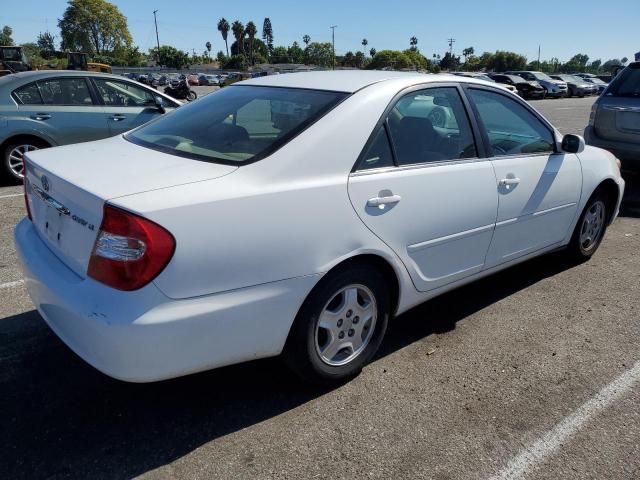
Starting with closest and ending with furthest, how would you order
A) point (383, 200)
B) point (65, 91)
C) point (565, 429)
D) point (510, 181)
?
1. point (565, 429)
2. point (383, 200)
3. point (510, 181)
4. point (65, 91)

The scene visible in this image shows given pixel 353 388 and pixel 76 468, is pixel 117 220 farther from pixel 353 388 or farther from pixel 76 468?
pixel 353 388

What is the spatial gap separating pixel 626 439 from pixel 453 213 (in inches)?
55.5

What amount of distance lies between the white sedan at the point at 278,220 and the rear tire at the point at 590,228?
0.89 meters

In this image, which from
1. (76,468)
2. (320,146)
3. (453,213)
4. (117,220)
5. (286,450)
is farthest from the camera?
(453,213)

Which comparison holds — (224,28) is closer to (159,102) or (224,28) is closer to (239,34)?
(239,34)

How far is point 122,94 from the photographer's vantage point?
7.92 meters

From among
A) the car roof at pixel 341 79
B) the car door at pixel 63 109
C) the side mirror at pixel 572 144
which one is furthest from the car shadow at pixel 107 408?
the car door at pixel 63 109

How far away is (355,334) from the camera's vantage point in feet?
9.49

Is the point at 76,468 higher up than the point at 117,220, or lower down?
lower down

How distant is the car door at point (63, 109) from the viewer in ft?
23.6

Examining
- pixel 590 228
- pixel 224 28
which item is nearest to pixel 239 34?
pixel 224 28

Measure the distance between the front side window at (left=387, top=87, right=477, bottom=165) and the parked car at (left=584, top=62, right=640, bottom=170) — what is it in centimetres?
463

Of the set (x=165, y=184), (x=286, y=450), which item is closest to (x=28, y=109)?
(x=165, y=184)

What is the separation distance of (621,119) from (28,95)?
7.77 metres
